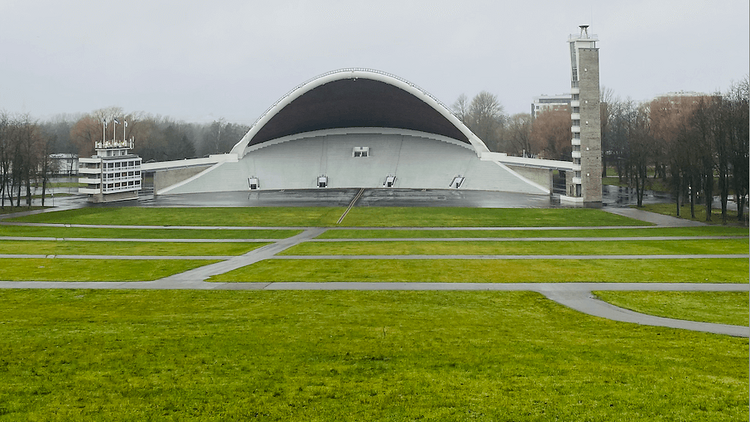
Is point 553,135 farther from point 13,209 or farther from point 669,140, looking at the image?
point 13,209

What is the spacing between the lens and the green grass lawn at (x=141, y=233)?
4038cm

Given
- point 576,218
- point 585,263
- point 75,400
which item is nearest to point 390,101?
point 576,218

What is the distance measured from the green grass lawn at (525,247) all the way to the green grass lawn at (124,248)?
3.88 metres

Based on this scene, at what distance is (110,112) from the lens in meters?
137

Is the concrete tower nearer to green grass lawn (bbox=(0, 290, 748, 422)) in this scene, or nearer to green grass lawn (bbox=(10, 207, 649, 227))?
green grass lawn (bbox=(10, 207, 649, 227))

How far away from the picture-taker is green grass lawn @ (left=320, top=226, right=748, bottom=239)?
131 ft

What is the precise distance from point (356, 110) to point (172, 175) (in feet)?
85.4

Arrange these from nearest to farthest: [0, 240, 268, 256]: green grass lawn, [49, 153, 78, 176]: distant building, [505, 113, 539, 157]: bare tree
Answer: [0, 240, 268, 256]: green grass lawn, [505, 113, 539, 157]: bare tree, [49, 153, 78, 176]: distant building

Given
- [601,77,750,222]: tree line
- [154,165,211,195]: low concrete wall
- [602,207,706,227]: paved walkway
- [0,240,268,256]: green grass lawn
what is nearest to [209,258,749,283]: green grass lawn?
[0,240,268,256]: green grass lawn

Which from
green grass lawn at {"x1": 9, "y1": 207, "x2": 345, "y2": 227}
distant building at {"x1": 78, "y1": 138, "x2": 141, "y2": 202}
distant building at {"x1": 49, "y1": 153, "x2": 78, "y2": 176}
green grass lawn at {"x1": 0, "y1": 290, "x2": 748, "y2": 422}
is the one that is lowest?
green grass lawn at {"x1": 0, "y1": 290, "x2": 748, "y2": 422}

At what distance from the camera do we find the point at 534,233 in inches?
1610

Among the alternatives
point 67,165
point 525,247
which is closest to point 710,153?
point 525,247

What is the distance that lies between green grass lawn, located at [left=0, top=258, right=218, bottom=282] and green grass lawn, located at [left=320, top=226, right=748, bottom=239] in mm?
13393

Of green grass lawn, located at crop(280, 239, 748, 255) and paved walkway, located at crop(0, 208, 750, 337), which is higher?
green grass lawn, located at crop(280, 239, 748, 255)
